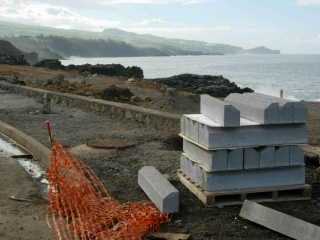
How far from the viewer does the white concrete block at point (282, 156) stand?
269 inches

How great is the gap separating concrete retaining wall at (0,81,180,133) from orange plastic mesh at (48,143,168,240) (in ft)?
15.2

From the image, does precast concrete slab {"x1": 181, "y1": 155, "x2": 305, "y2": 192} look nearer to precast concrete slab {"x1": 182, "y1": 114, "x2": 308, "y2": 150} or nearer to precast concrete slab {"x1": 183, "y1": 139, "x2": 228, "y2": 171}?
precast concrete slab {"x1": 183, "y1": 139, "x2": 228, "y2": 171}

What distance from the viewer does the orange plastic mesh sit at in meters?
5.89

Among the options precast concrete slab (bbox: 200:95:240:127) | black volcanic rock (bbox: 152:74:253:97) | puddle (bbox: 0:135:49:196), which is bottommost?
black volcanic rock (bbox: 152:74:253:97)

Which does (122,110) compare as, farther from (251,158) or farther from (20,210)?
(251,158)

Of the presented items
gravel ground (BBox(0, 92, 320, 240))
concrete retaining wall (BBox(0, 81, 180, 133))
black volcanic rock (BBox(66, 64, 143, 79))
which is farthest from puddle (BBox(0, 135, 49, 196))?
black volcanic rock (BBox(66, 64, 143, 79))

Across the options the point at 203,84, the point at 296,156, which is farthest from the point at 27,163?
the point at 203,84

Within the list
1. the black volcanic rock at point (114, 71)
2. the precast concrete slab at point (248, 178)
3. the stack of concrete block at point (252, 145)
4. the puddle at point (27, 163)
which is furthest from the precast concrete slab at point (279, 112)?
the black volcanic rock at point (114, 71)

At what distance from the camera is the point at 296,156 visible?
6914mm

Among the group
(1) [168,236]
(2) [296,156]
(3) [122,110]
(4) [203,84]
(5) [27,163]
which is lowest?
(4) [203,84]

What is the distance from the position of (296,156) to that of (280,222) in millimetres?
1421

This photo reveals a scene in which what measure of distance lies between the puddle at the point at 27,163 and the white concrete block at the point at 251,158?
118 inches

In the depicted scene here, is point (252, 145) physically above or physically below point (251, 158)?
above

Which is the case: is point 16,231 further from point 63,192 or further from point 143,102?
point 143,102
